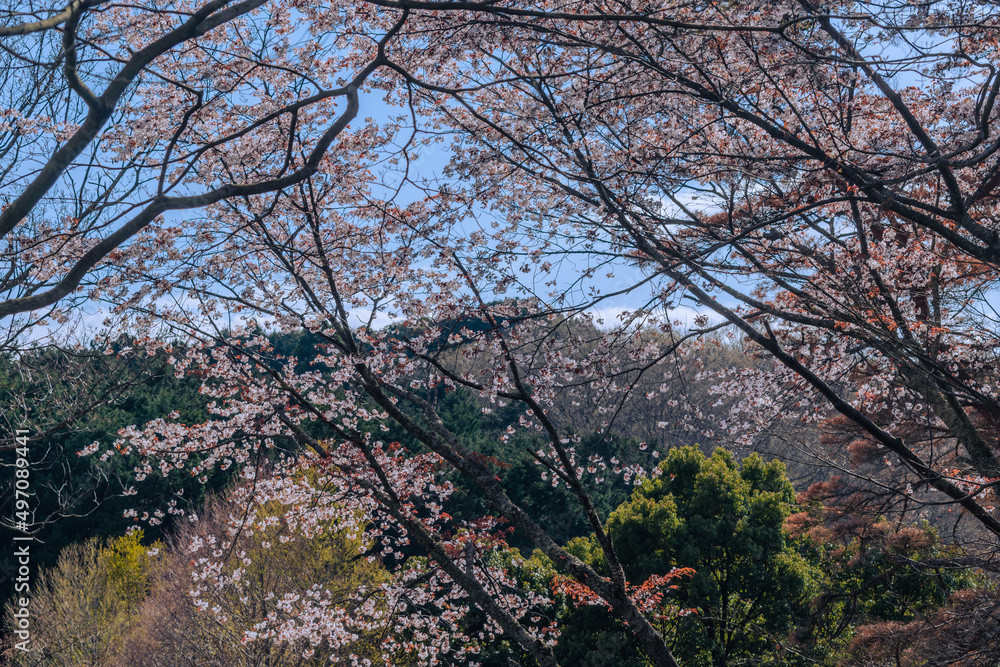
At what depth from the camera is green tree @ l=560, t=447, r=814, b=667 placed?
1060cm

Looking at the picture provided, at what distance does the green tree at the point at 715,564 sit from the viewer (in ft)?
34.8

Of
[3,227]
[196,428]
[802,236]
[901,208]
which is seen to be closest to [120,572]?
[196,428]

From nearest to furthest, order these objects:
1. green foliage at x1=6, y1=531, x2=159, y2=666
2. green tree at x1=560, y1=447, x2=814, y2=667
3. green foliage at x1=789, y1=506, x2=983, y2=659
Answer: green foliage at x1=789, y1=506, x2=983, y2=659 < green tree at x1=560, y1=447, x2=814, y2=667 < green foliage at x1=6, y1=531, x2=159, y2=666

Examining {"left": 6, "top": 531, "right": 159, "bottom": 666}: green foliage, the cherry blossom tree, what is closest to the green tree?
the cherry blossom tree

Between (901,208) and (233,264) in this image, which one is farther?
(233,264)

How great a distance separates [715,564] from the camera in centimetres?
1142

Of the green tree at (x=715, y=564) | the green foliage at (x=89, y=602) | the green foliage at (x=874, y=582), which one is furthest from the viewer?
the green foliage at (x=89, y=602)

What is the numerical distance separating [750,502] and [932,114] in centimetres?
806

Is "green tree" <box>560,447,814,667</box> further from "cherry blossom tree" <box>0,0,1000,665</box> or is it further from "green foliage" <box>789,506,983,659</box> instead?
"cherry blossom tree" <box>0,0,1000,665</box>

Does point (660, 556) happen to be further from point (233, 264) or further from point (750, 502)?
point (233, 264)

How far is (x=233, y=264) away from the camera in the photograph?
21.9 ft

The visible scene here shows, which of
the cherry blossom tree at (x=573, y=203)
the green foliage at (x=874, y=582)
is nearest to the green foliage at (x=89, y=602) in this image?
the cherry blossom tree at (x=573, y=203)

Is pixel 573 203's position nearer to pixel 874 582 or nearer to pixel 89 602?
pixel 874 582

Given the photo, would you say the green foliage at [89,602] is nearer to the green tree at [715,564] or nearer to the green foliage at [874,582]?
the green tree at [715,564]
